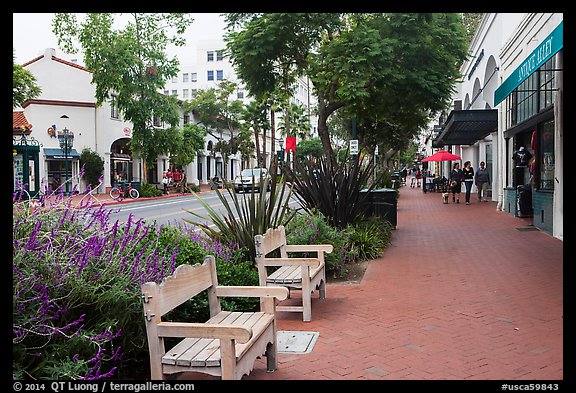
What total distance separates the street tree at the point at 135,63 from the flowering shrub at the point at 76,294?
29153 mm

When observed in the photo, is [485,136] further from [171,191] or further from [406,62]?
[171,191]

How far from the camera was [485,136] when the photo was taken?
28.0 meters

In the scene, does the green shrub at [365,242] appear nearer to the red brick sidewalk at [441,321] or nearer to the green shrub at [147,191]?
the red brick sidewalk at [441,321]

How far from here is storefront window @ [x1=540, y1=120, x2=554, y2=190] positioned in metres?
13.6

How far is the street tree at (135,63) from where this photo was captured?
31531 millimetres

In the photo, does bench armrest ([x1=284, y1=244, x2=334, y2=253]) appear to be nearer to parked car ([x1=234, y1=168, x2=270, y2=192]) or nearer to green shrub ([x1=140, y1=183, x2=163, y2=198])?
parked car ([x1=234, y1=168, x2=270, y2=192])

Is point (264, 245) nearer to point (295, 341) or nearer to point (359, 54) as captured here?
point (295, 341)

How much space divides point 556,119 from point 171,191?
32436 millimetres

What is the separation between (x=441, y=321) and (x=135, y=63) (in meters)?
30.0

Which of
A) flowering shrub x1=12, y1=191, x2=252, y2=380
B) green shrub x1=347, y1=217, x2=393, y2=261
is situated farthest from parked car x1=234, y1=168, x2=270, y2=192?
flowering shrub x1=12, y1=191, x2=252, y2=380

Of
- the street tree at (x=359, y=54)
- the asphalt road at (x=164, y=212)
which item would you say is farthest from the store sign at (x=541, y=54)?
the asphalt road at (x=164, y=212)

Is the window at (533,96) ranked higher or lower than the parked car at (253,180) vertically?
higher

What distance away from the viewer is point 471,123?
2295 centimetres
